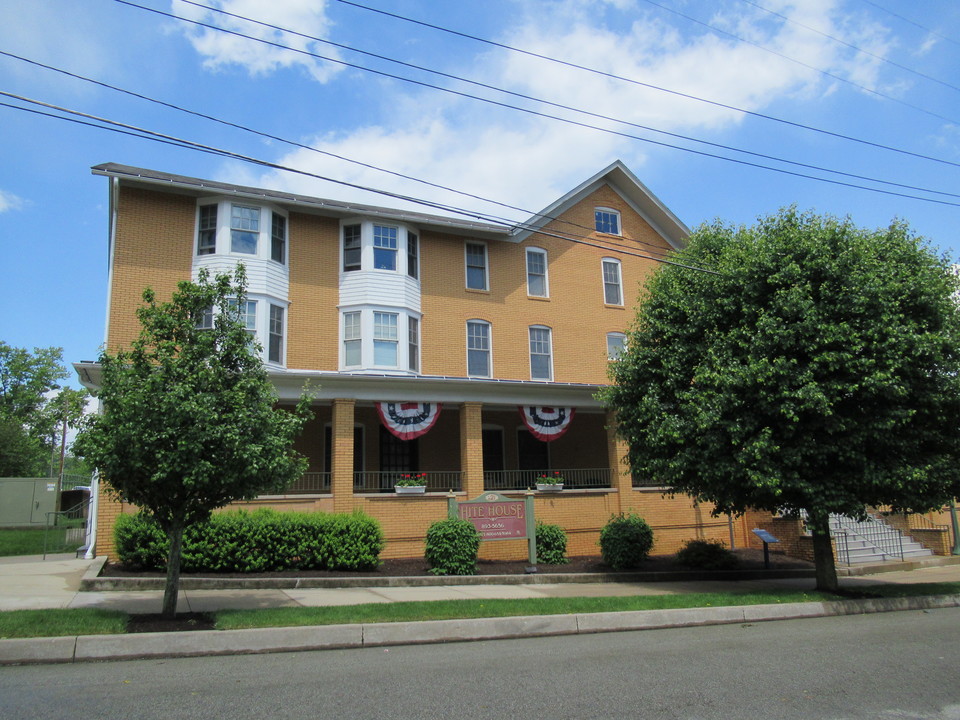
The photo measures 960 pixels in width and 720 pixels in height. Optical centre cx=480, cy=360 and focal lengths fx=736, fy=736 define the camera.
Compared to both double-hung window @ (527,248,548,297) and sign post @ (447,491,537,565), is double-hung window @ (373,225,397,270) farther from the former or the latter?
sign post @ (447,491,537,565)

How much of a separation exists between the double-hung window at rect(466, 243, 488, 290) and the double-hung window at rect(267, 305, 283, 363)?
6235mm

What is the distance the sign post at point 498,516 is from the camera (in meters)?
16.8

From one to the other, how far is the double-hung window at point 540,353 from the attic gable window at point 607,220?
4.56m

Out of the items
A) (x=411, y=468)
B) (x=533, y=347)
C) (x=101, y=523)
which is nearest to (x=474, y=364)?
(x=533, y=347)

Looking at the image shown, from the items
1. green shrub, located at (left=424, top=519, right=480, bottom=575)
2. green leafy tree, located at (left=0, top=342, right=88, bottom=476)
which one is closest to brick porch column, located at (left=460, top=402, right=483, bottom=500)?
green shrub, located at (left=424, top=519, right=480, bottom=575)

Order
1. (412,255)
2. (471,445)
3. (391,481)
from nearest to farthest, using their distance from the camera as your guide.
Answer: (471,445) < (391,481) < (412,255)

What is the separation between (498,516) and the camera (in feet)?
55.9

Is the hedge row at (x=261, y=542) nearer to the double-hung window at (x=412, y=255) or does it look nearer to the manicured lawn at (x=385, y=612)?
the manicured lawn at (x=385, y=612)

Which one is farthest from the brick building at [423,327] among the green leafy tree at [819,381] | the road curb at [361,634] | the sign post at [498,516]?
the road curb at [361,634]

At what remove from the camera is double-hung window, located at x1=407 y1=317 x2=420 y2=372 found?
71.9 ft

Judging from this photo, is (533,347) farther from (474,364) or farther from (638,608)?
(638,608)

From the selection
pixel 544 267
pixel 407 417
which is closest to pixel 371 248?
pixel 407 417

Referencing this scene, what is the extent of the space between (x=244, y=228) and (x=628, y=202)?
13.8 metres

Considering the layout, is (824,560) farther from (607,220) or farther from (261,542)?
(607,220)
